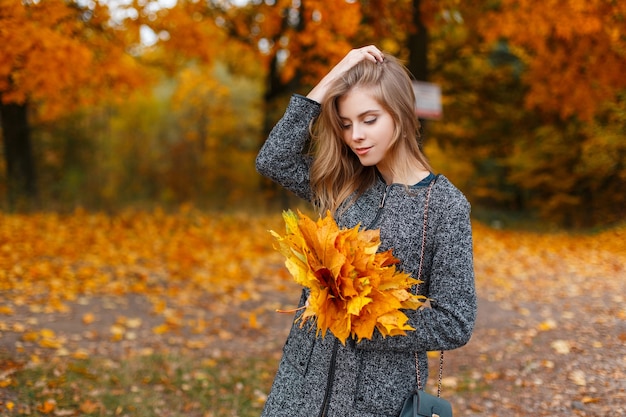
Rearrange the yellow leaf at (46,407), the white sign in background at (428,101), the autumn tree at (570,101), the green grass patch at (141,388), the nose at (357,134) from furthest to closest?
the white sign in background at (428,101), the autumn tree at (570,101), the green grass patch at (141,388), the yellow leaf at (46,407), the nose at (357,134)

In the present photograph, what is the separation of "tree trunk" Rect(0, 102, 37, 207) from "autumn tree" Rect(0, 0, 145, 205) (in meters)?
0.15

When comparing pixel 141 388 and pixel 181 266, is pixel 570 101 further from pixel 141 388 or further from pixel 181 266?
pixel 141 388

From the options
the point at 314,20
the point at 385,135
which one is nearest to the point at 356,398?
the point at 385,135

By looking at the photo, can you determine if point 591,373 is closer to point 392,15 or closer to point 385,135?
point 385,135

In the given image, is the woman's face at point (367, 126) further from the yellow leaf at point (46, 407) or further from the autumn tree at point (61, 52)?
the autumn tree at point (61, 52)

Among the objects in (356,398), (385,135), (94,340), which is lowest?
(94,340)

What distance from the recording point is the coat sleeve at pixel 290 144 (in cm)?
225

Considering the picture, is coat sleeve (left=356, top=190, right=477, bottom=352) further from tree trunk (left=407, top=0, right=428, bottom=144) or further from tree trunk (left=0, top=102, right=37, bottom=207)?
tree trunk (left=0, top=102, right=37, bottom=207)

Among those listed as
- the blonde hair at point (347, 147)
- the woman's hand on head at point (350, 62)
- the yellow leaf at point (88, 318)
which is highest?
the woman's hand on head at point (350, 62)

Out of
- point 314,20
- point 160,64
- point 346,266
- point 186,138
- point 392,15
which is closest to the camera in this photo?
point 346,266

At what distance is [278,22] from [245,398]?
267 inches

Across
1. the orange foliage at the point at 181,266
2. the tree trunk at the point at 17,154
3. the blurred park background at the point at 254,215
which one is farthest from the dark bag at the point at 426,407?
the tree trunk at the point at 17,154

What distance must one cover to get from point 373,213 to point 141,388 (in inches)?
126

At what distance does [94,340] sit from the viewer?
566 cm
